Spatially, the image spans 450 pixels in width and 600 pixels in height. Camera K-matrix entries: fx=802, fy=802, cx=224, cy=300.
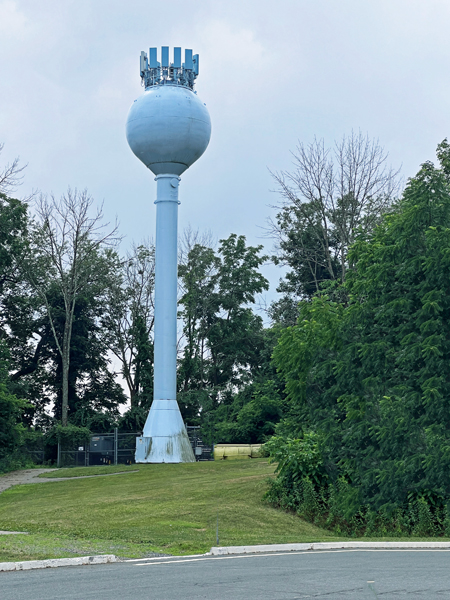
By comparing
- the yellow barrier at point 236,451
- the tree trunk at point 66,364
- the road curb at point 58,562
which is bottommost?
the road curb at point 58,562

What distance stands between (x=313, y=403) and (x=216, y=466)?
1390 centimetres

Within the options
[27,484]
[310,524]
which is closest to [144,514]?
[310,524]

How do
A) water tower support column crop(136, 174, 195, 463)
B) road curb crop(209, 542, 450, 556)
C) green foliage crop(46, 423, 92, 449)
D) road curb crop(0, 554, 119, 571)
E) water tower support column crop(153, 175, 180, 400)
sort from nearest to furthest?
road curb crop(0, 554, 119, 571) < road curb crop(209, 542, 450, 556) < water tower support column crop(136, 174, 195, 463) < water tower support column crop(153, 175, 180, 400) < green foliage crop(46, 423, 92, 449)

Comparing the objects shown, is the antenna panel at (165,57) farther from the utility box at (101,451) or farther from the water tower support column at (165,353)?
the utility box at (101,451)

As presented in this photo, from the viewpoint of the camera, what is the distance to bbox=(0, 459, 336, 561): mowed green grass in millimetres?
14586

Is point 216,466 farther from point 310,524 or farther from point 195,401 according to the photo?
point 195,401

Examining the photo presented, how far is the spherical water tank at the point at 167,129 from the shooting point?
1715 inches

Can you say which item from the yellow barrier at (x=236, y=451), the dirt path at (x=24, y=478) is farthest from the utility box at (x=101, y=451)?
the yellow barrier at (x=236, y=451)

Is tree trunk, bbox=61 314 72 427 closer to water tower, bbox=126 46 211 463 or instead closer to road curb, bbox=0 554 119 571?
water tower, bbox=126 46 211 463

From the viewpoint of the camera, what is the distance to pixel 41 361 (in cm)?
5953

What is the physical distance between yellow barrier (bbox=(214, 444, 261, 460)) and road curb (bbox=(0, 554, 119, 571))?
34.2 m

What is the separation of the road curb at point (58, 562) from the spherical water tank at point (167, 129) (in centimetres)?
3389

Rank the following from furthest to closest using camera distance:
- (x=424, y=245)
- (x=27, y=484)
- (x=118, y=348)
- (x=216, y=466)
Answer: (x=118, y=348) < (x=216, y=466) < (x=27, y=484) < (x=424, y=245)

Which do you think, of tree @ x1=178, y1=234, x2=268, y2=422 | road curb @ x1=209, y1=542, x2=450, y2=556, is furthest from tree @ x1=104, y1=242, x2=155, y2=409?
road curb @ x1=209, y1=542, x2=450, y2=556
